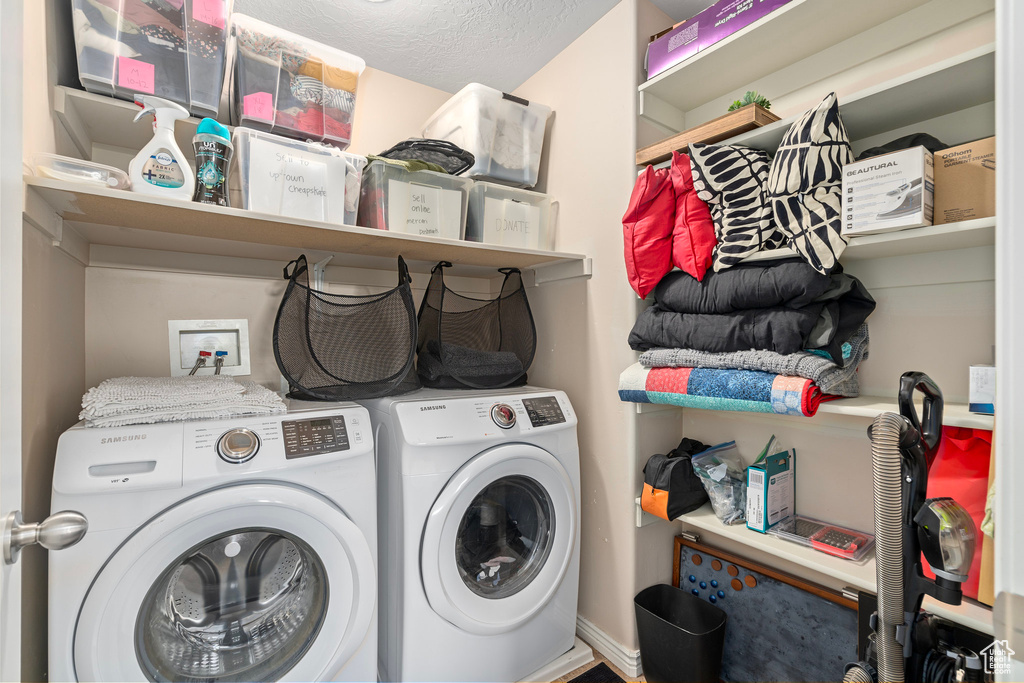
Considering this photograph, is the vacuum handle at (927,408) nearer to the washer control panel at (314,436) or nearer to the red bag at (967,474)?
the red bag at (967,474)

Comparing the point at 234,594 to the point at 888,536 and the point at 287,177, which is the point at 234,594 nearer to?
the point at 287,177

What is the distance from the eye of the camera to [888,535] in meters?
0.76

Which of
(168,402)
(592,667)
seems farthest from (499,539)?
(168,402)

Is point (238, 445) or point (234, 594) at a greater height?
point (238, 445)

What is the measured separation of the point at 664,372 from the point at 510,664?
1069mm

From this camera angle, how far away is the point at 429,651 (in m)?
1.41

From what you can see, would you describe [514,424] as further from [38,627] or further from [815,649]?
[38,627]

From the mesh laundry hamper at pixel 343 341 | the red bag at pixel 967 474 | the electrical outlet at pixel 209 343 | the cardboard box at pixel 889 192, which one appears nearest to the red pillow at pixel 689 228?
the cardboard box at pixel 889 192

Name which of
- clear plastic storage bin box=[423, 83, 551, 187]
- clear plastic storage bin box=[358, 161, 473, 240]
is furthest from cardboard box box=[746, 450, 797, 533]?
clear plastic storage bin box=[423, 83, 551, 187]

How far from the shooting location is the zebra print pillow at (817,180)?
1168 mm

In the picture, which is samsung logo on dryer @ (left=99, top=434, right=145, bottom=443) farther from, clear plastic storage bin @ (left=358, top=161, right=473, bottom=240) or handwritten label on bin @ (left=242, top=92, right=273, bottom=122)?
handwritten label on bin @ (left=242, top=92, right=273, bottom=122)

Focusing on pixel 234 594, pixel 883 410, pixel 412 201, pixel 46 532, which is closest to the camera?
pixel 46 532

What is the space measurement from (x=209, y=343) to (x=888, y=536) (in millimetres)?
1951

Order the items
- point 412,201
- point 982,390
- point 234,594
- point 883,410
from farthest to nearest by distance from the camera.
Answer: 1. point 412,201
2. point 234,594
3. point 883,410
4. point 982,390
